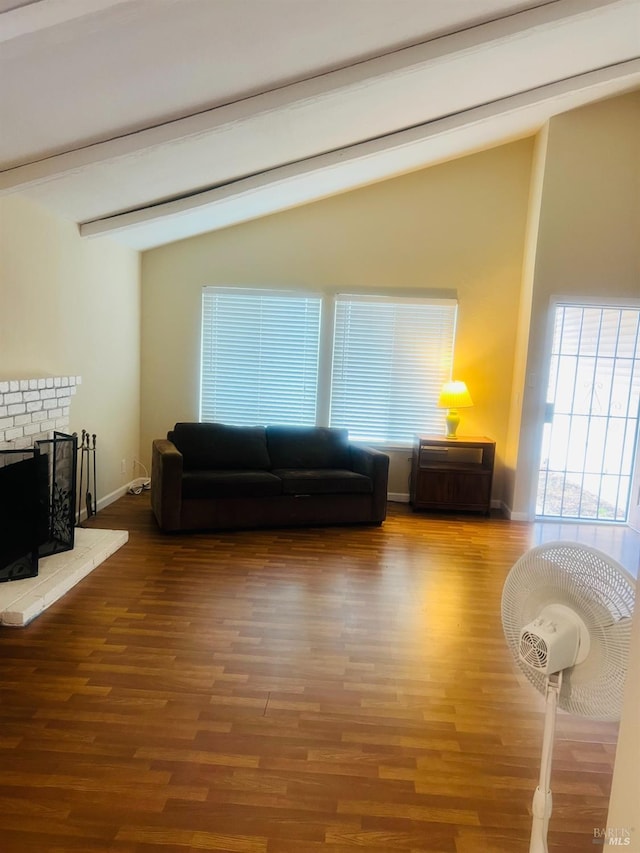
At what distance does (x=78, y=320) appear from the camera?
4.27 metres

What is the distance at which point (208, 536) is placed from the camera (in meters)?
4.30

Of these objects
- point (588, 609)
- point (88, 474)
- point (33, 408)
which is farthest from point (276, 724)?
point (88, 474)

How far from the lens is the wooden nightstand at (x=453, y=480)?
5.19 meters

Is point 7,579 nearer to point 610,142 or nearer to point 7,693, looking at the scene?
point 7,693

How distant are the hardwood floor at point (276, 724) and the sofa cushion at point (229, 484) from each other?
0.85m

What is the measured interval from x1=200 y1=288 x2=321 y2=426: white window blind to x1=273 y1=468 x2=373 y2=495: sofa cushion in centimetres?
117

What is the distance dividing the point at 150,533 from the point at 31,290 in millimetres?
1992

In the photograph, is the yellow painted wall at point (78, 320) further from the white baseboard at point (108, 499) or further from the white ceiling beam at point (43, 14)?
the white ceiling beam at point (43, 14)

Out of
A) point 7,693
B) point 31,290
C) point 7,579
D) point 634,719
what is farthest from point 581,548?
point 31,290

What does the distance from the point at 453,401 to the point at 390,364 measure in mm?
813

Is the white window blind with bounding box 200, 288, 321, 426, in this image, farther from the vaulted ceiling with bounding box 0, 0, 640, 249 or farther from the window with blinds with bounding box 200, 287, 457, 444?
the vaulted ceiling with bounding box 0, 0, 640, 249

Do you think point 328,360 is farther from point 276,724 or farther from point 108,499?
point 276,724

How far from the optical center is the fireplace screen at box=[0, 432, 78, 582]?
302cm
